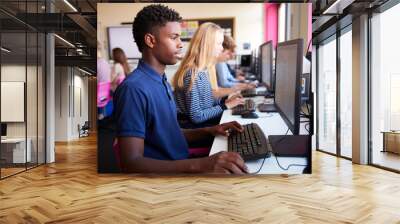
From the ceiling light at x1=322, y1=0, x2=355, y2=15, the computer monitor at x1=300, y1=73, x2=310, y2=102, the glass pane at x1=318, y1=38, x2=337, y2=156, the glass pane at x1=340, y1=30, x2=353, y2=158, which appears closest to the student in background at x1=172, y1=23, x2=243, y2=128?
the computer monitor at x1=300, y1=73, x2=310, y2=102

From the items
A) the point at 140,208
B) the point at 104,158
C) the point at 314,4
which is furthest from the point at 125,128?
the point at 314,4

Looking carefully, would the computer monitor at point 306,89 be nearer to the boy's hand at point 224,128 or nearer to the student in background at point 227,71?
the student in background at point 227,71

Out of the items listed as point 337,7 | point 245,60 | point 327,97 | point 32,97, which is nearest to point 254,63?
point 245,60

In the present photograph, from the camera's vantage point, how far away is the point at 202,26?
5.66 metres

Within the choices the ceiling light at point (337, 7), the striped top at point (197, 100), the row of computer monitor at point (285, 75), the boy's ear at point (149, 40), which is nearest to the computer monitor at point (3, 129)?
the boy's ear at point (149, 40)

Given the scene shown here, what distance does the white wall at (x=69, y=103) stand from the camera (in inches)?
561

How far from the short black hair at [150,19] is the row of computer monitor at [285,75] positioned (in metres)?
1.20

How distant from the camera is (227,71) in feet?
18.4

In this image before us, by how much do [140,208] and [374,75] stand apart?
202 inches

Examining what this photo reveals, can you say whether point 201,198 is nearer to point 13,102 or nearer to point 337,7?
point 13,102

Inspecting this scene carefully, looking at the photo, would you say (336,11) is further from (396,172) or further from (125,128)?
(125,128)

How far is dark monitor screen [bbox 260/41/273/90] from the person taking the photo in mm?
5441

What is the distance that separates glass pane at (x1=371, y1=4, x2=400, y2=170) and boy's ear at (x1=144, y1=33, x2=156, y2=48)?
3894 mm

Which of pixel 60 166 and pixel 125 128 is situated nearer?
pixel 125 128
